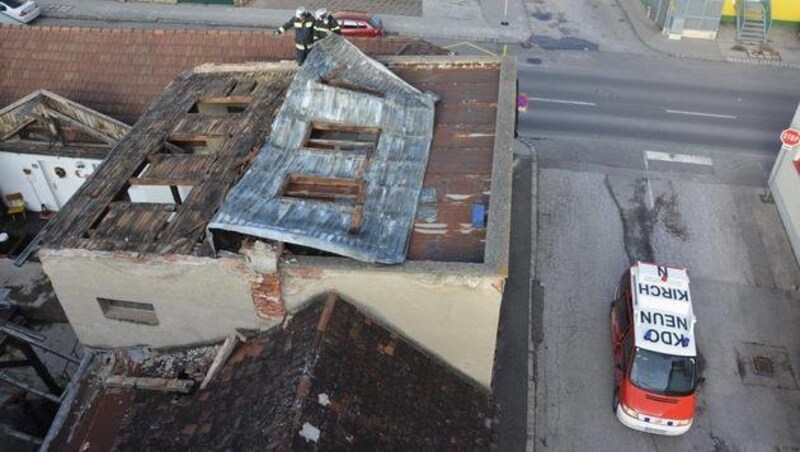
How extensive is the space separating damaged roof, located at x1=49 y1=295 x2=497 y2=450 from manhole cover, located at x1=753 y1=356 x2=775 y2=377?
8.96m

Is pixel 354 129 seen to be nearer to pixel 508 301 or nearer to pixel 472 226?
pixel 472 226

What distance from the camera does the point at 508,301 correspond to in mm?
17938

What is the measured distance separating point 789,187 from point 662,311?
8640 millimetres

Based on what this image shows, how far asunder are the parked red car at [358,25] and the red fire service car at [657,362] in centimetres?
1944

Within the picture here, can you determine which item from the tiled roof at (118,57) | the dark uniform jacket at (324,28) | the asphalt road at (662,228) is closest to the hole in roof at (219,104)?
the dark uniform jacket at (324,28)

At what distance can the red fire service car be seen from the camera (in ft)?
47.6

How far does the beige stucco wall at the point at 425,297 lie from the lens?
1023cm

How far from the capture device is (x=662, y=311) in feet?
51.1

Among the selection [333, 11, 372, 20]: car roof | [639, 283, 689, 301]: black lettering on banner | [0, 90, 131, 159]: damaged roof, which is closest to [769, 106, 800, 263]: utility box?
[639, 283, 689, 301]: black lettering on banner

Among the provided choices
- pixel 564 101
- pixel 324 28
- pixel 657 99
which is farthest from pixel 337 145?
pixel 657 99

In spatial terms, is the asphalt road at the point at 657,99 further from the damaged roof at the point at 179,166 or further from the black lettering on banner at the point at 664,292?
the damaged roof at the point at 179,166

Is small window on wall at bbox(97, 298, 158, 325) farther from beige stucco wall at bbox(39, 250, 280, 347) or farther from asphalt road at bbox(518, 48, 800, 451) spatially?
asphalt road at bbox(518, 48, 800, 451)

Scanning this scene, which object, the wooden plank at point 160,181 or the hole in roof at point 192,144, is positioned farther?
the hole in roof at point 192,144

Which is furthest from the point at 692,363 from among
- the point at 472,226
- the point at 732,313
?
the point at 472,226
